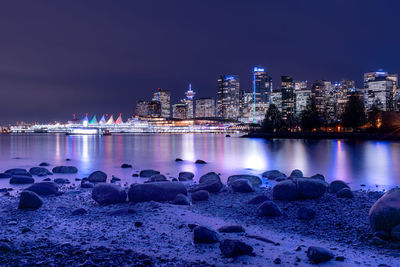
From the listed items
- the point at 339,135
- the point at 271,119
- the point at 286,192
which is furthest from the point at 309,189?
the point at 271,119

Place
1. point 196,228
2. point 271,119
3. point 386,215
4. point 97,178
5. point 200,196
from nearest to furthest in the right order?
point 196,228 < point 386,215 < point 200,196 < point 97,178 < point 271,119

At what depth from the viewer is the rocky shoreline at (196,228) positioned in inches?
263

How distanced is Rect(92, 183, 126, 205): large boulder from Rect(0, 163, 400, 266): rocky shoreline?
4 centimetres

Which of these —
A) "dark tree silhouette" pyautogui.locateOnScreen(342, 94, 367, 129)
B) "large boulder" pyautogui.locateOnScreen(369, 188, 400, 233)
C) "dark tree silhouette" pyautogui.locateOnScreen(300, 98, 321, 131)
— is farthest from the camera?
"dark tree silhouette" pyautogui.locateOnScreen(300, 98, 321, 131)

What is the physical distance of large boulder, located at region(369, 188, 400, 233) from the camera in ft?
25.7

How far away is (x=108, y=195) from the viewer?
1179 cm

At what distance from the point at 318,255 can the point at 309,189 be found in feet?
18.9

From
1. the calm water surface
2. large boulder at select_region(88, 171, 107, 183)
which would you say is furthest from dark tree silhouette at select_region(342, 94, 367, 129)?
large boulder at select_region(88, 171, 107, 183)

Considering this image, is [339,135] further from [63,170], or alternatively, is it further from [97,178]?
[97,178]

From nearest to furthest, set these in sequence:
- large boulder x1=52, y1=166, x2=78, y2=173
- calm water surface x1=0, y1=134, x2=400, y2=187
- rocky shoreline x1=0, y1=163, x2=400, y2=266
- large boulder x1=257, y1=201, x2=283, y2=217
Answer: rocky shoreline x1=0, y1=163, x2=400, y2=266, large boulder x1=257, y1=201, x2=283, y2=217, large boulder x1=52, y1=166, x2=78, y2=173, calm water surface x1=0, y1=134, x2=400, y2=187

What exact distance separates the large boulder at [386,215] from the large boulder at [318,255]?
2.05 m

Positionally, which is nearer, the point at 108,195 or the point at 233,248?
the point at 233,248

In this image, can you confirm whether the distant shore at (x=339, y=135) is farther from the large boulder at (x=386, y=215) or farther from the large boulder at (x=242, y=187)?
the large boulder at (x=386, y=215)

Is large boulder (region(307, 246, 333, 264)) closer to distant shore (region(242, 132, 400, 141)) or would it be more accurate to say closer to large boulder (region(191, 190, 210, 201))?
large boulder (region(191, 190, 210, 201))
